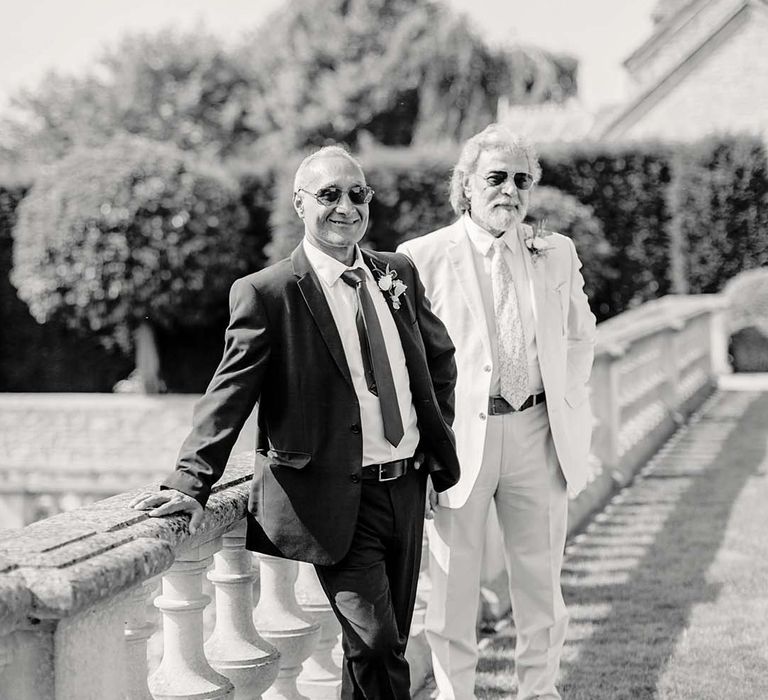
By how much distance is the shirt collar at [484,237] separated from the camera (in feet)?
11.8

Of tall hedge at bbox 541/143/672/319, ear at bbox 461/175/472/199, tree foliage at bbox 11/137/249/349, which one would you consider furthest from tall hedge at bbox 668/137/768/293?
ear at bbox 461/175/472/199

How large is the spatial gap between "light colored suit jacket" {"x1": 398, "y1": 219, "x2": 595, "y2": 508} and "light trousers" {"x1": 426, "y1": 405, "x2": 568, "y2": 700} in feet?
0.20

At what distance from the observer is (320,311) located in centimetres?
276

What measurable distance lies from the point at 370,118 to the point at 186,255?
685 inches

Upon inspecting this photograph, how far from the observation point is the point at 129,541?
2242 mm

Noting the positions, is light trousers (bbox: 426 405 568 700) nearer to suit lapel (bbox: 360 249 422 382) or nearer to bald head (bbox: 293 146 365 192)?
suit lapel (bbox: 360 249 422 382)

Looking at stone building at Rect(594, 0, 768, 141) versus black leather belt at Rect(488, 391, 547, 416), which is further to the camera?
stone building at Rect(594, 0, 768, 141)

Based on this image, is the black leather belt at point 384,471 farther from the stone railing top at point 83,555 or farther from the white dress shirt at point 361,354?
the stone railing top at point 83,555

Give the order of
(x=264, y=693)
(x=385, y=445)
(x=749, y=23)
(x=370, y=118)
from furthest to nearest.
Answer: (x=370, y=118), (x=749, y=23), (x=264, y=693), (x=385, y=445)

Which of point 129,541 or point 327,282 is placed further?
point 327,282

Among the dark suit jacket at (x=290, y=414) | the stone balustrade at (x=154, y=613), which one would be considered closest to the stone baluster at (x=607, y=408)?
the stone balustrade at (x=154, y=613)

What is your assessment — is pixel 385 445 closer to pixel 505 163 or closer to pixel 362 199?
pixel 362 199

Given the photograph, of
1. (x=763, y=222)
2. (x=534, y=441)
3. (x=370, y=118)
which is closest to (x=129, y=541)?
(x=534, y=441)

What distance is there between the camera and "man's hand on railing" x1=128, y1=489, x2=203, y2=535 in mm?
2502
